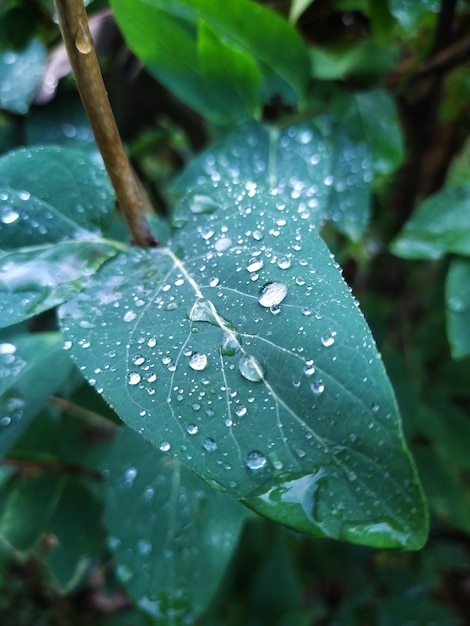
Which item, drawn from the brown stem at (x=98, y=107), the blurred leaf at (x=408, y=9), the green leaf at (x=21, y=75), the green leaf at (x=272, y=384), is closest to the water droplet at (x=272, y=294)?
the green leaf at (x=272, y=384)

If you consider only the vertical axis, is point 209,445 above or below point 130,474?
above

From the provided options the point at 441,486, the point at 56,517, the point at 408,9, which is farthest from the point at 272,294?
the point at 441,486

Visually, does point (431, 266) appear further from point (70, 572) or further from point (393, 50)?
point (70, 572)

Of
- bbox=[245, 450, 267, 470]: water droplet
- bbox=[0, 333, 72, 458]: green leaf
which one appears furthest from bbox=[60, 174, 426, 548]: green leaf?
bbox=[0, 333, 72, 458]: green leaf

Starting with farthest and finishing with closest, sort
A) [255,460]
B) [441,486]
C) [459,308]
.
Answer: [441,486] < [459,308] < [255,460]

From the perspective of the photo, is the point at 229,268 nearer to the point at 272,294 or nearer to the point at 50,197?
the point at 272,294

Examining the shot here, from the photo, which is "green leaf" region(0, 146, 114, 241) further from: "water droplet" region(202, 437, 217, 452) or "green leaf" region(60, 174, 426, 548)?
"water droplet" region(202, 437, 217, 452)
